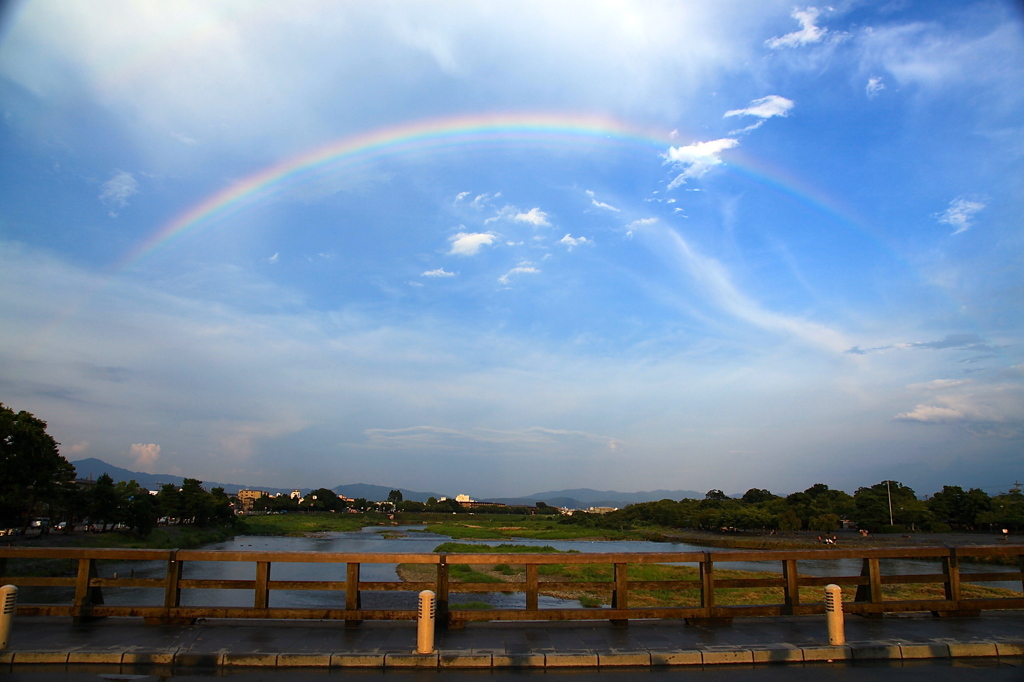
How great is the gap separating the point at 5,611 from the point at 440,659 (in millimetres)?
5940

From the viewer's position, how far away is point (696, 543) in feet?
319

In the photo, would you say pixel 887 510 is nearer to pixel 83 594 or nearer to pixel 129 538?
pixel 129 538

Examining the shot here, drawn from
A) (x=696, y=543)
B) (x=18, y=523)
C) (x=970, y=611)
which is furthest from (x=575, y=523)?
(x=970, y=611)

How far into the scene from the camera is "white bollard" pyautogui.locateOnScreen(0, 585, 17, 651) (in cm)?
791

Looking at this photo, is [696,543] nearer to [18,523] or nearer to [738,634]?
[18,523]

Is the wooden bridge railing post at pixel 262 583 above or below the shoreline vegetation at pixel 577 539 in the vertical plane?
above

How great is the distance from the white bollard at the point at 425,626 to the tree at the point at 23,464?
56.5m

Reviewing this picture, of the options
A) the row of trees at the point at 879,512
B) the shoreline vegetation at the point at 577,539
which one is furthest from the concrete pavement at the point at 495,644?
the row of trees at the point at 879,512

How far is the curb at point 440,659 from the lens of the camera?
774cm

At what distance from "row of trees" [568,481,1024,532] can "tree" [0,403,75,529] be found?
359 feet

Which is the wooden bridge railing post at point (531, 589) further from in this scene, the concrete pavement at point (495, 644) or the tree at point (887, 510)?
the tree at point (887, 510)

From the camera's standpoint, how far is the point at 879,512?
105 m

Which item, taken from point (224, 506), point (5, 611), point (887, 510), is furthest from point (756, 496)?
point (5, 611)

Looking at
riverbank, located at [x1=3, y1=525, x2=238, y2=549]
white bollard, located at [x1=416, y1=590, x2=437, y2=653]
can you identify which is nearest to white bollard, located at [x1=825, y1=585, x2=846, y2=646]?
white bollard, located at [x1=416, y1=590, x2=437, y2=653]
